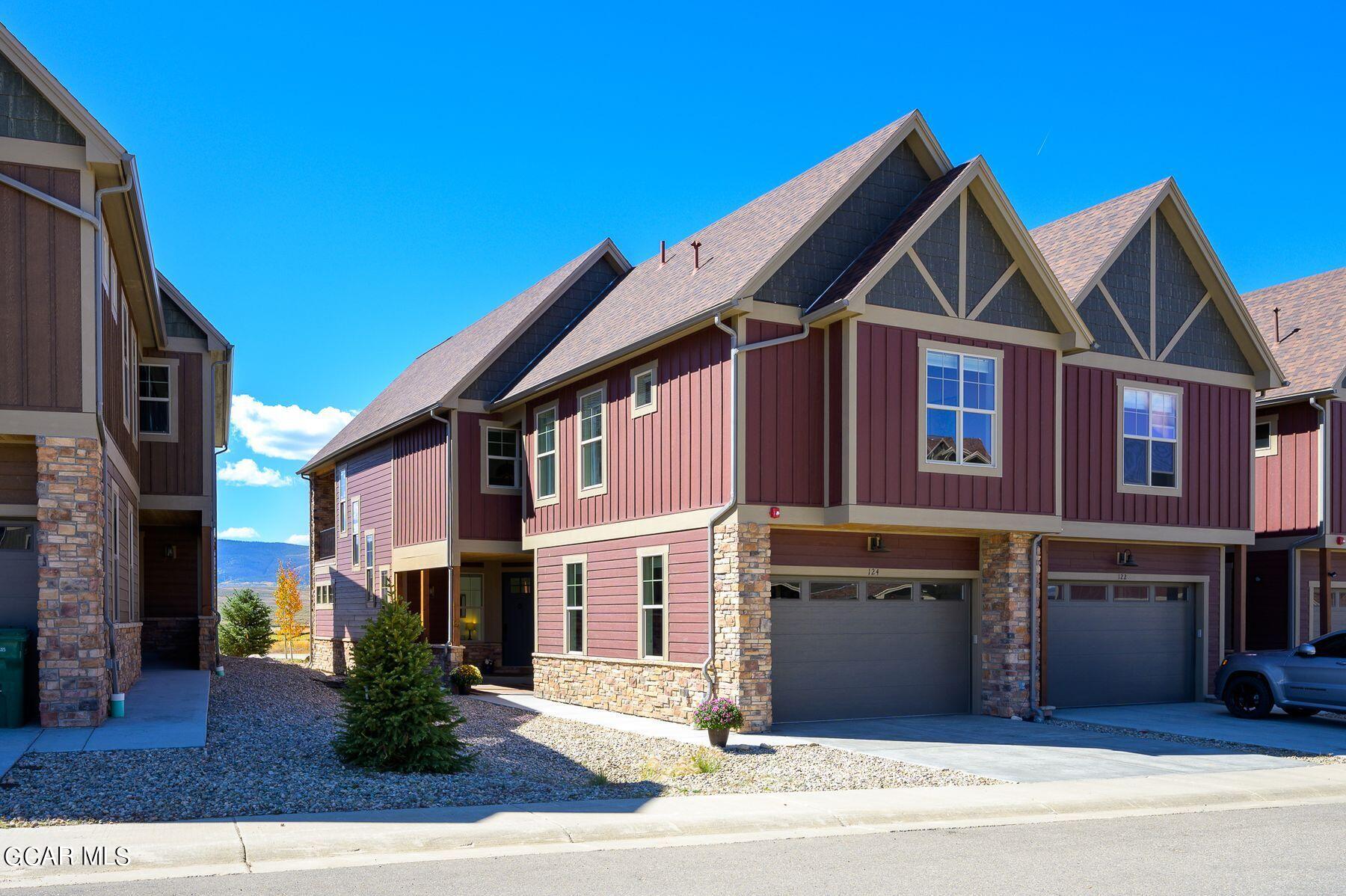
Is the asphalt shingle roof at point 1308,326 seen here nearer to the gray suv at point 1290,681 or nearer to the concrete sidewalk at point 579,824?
the gray suv at point 1290,681

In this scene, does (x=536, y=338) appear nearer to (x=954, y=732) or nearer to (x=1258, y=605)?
(x=954, y=732)

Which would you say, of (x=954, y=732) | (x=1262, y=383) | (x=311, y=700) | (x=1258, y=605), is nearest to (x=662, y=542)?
(x=954, y=732)

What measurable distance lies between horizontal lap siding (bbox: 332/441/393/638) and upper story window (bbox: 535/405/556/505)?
632cm

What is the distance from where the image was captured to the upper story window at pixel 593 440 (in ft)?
67.5

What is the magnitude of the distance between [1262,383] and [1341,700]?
6604 mm

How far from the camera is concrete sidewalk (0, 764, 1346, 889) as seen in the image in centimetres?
845

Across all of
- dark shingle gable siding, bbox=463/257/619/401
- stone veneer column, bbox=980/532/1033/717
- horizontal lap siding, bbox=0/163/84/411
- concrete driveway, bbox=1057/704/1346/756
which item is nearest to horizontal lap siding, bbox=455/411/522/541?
dark shingle gable siding, bbox=463/257/619/401

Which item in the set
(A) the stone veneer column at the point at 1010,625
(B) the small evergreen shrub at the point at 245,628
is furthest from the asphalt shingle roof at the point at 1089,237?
(B) the small evergreen shrub at the point at 245,628

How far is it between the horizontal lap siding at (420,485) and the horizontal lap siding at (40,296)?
10961 millimetres

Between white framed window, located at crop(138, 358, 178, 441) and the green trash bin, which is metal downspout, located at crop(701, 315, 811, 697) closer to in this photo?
the green trash bin

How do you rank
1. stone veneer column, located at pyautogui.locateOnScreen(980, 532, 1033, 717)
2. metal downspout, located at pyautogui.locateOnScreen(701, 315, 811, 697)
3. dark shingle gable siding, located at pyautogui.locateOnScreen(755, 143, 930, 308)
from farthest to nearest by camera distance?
1. stone veneer column, located at pyautogui.locateOnScreen(980, 532, 1033, 717)
2. dark shingle gable siding, located at pyautogui.locateOnScreen(755, 143, 930, 308)
3. metal downspout, located at pyautogui.locateOnScreen(701, 315, 811, 697)

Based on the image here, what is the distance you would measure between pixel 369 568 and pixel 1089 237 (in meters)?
18.7

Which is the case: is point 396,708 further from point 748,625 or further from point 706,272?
point 706,272

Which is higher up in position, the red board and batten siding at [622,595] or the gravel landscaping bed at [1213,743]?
the red board and batten siding at [622,595]
